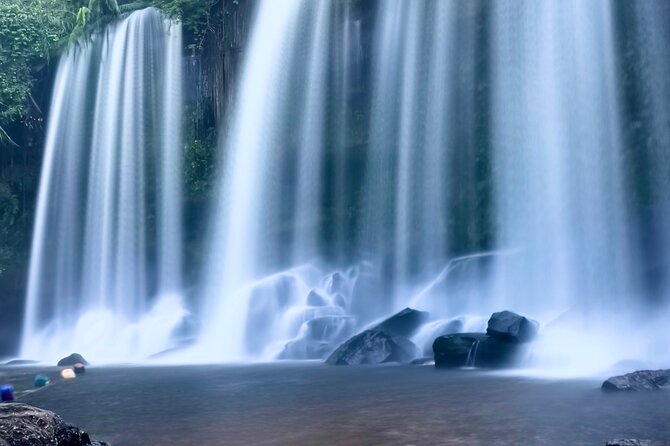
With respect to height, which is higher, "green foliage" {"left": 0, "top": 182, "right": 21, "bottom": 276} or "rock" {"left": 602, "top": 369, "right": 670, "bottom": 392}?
"green foliage" {"left": 0, "top": 182, "right": 21, "bottom": 276}

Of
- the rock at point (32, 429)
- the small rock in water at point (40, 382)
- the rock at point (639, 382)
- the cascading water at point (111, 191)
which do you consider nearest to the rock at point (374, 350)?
the small rock in water at point (40, 382)

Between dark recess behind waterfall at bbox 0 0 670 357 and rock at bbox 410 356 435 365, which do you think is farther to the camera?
dark recess behind waterfall at bbox 0 0 670 357

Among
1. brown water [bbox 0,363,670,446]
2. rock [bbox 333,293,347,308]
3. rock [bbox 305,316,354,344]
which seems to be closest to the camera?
brown water [bbox 0,363,670,446]

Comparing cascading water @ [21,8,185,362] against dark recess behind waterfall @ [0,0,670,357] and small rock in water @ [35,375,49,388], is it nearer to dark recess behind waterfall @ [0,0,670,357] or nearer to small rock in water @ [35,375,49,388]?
dark recess behind waterfall @ [0,0,670,357]

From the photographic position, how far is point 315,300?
1827 centimetres

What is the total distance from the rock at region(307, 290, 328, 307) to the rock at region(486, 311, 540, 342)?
594 centimetres

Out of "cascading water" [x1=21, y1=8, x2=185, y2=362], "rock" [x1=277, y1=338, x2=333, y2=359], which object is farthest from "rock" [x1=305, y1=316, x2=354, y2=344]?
"cascading water" [x1=21, y1=8, x2=185, y2=362]

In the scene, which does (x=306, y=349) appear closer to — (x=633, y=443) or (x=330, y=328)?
(x=330, y=328)

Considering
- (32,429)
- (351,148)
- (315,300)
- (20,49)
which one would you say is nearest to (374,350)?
(315,300)

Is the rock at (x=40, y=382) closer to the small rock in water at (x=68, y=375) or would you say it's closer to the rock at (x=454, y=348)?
the small rock in water at (x=68, y=375)

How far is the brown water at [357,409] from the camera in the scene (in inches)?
278

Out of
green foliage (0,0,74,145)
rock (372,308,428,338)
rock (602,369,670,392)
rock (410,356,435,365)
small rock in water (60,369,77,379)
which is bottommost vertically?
rock (602,369,670,392)

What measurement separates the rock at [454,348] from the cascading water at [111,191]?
10.4m

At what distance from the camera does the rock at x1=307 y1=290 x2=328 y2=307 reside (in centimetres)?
1819
